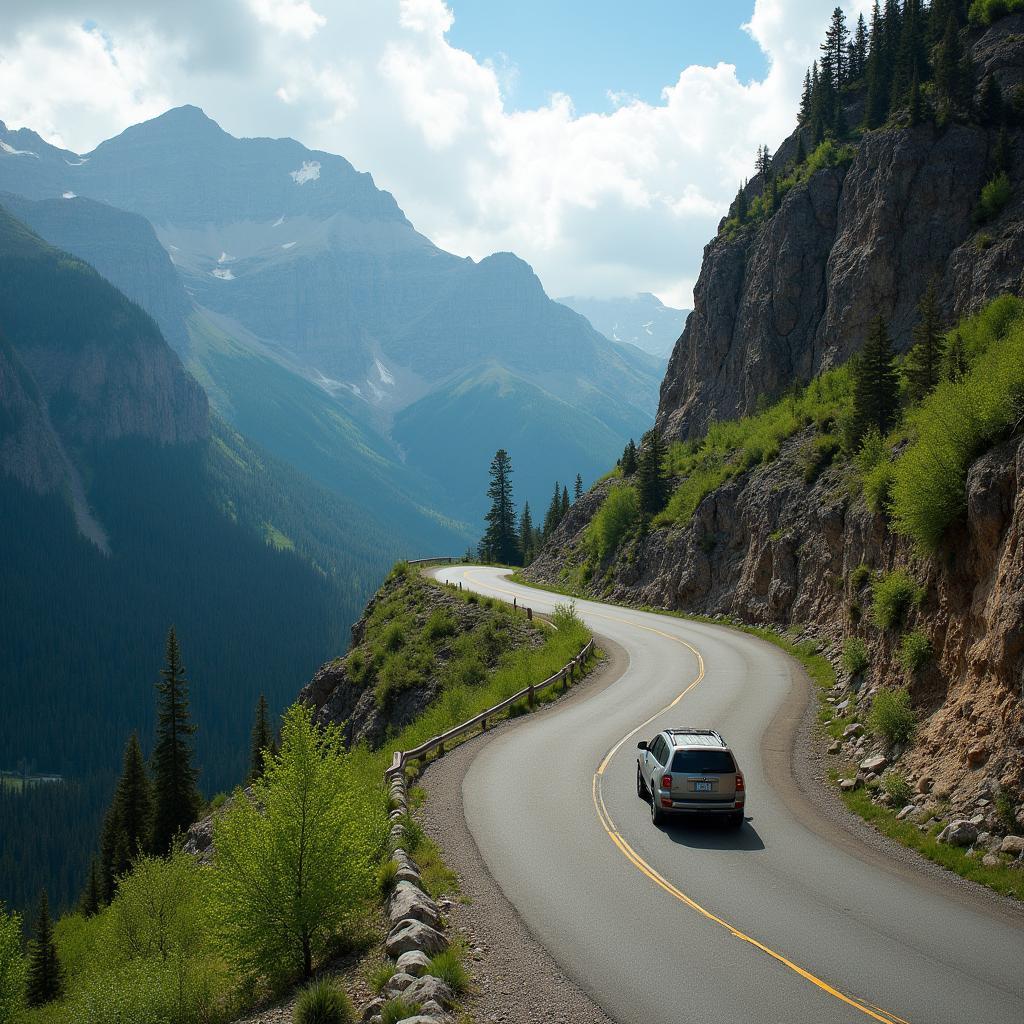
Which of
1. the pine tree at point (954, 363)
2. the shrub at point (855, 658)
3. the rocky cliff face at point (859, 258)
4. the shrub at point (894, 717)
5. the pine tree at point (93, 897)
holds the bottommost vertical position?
the pine tree at point (93, 897)

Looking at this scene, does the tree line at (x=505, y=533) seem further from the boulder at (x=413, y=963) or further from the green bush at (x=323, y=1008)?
the green bush at (x=323, y=1008)

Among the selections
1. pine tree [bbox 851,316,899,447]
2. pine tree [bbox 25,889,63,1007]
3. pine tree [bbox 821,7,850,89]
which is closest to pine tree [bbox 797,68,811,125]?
pine tree [bbox 821,7,850,89]

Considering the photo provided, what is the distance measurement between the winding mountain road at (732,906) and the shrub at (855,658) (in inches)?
129

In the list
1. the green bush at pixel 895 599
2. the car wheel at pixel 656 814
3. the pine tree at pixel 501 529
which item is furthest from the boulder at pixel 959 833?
the pine tree at pixel 501 529

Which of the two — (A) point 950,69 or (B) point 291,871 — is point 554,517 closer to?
(A) point 950,69

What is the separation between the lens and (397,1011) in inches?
344

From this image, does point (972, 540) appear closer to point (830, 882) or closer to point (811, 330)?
point (830, 882)

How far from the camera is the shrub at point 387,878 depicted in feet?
41.5

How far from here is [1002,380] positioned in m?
17.2

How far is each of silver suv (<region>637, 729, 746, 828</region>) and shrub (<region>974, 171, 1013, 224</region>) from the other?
38661 mm

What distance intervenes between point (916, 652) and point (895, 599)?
7.54ft

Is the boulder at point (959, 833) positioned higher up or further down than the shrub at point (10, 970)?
higher up

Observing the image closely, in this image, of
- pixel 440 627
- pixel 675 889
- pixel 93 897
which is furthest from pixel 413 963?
pixel 93 897

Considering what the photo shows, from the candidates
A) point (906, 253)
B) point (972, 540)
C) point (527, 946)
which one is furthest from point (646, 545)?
point (527, 946)
